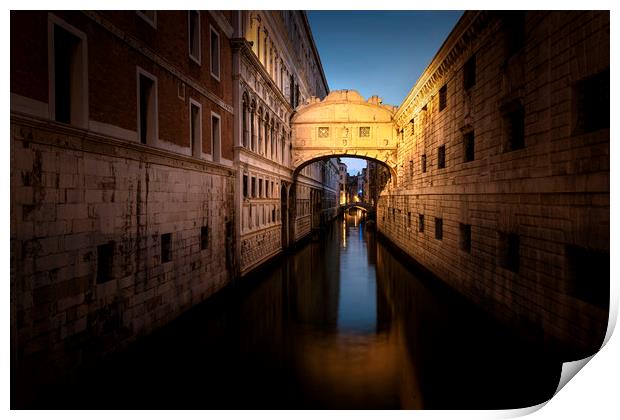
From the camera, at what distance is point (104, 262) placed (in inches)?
283

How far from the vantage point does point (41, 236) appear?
5.68 m

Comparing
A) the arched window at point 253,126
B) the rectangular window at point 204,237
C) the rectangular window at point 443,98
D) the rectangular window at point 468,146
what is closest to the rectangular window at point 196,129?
the rectangular window at point 204,237

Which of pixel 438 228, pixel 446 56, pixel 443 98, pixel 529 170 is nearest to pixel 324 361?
pixel 529 170

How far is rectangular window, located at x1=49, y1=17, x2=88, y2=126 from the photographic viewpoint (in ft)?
20.7

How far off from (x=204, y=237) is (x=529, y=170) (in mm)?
8929

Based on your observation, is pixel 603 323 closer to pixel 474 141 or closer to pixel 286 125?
pixel 474 141

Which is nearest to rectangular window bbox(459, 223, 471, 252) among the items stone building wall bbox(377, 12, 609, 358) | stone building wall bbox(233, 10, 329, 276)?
stone building wall bbox(377, 12, 609, 358)

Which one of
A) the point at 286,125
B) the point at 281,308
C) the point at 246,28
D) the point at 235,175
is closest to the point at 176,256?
the point at 281,308

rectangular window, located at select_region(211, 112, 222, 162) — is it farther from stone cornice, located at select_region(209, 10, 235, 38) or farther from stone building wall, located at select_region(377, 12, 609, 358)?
stone building wall, located at select_region(377, 12, 609, 358)

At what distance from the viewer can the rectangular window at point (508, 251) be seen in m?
8.79

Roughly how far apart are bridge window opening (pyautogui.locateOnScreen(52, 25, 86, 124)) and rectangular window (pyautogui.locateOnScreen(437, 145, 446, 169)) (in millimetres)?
12036

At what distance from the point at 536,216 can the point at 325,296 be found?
24.2 ft

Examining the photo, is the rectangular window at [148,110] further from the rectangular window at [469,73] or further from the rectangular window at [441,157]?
the rectangular window at [441,157]

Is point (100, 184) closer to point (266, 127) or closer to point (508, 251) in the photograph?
point (508, 251)
